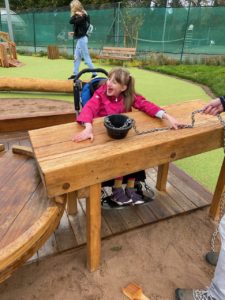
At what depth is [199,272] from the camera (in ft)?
6.14

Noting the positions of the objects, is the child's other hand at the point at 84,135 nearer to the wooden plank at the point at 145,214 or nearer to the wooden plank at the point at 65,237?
the wooden plank at the point at 65,237

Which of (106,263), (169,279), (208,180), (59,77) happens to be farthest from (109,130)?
(59,77)

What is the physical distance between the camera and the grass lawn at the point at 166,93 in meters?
3.11

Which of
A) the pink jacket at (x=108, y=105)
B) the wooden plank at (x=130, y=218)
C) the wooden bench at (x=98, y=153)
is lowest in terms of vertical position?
the wooden plank at (x=130, y=218)

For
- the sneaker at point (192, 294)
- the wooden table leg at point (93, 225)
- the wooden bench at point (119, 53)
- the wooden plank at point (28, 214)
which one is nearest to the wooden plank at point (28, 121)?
the wooden plank at point (28, 214)

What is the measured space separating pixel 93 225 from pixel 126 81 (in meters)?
1.15

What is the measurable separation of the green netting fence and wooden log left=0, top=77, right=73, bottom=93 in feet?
25.7

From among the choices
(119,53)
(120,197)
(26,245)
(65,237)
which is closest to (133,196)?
(120,197)

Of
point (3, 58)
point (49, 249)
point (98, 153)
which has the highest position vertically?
point (98, 153)

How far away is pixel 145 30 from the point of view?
13.2 m

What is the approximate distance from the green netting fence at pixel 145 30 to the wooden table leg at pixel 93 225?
11.6 metres

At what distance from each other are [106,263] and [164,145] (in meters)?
0.96

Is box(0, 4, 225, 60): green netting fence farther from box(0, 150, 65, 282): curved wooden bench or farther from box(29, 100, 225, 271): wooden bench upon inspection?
box(0, 150, 65, 282): curved wooden bench

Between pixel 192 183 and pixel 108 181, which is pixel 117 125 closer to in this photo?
pixel 108 181
